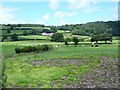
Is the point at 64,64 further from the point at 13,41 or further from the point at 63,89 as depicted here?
the point at 13,41

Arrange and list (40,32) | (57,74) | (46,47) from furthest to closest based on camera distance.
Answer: (40,32), (46,47), (57,74)

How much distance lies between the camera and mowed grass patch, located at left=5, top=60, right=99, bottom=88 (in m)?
18.7

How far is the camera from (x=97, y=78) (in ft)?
67.1

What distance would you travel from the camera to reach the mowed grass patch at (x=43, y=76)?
1870 centimetres

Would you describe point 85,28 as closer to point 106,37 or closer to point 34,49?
point 106,37

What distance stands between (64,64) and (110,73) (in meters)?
6.33

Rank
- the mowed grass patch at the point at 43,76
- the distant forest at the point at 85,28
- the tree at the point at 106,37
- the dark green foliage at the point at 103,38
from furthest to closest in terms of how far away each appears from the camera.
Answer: the distant forest at the point at 85,28 < the dark green foliage at the point at 103,38 < the tree at the point at 106,37 < the mowed grass patch at the point at 43,76

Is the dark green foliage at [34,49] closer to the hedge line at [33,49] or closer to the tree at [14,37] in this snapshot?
the hedge line at [33,49]

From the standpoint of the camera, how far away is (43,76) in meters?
21.5

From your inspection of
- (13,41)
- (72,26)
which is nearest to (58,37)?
(13,41)

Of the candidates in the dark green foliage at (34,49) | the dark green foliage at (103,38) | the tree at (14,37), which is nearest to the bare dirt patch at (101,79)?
the dark green foliage at (34,49)

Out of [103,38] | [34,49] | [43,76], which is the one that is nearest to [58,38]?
[103,38]

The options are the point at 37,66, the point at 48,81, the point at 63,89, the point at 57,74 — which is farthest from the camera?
the point at 37,66

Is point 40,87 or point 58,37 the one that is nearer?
point 40,87
